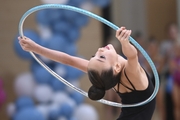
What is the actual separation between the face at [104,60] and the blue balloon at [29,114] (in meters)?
1.99

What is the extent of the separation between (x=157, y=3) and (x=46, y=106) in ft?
13.0

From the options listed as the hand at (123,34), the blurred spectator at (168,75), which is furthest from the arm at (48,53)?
the blurred spectator at (168,75)

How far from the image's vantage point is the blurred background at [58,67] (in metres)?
4.32

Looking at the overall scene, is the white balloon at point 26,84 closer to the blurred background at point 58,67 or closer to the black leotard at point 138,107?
the blurred background at point 58,67

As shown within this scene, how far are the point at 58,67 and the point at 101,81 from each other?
2057mm

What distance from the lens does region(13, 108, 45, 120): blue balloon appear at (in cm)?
416

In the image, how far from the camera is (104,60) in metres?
2.33

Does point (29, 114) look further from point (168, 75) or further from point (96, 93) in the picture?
point (168, 75)

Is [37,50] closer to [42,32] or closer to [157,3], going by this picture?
[42,32]

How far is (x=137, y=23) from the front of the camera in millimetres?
7848

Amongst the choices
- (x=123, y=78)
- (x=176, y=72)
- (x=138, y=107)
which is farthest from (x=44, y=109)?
(x=123, y=78)

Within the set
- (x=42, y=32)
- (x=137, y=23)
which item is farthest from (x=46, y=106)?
(x=137, y=23)

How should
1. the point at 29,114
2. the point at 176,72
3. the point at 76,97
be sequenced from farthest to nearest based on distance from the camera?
1. the point at 176,72
2. the point at 76,97
3. the point at 29,114

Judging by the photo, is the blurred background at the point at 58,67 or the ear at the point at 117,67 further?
the blurred background at the point at 58,67
